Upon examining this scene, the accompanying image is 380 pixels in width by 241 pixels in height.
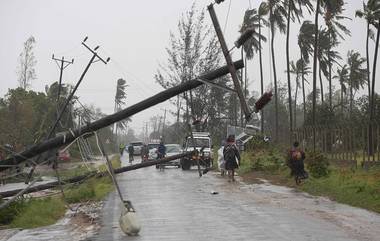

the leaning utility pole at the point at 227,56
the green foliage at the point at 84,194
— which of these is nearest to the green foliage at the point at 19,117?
the green foliage at the point at 84,194

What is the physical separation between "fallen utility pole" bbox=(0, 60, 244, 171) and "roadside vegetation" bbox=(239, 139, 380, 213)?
7.30 m

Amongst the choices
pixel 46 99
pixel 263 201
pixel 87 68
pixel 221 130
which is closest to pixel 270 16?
pixel 221 130

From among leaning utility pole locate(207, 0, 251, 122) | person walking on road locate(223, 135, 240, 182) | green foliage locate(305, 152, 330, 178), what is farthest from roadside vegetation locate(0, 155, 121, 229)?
green foliage locate(305, 152, 330, 178)

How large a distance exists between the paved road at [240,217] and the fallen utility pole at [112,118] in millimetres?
2106

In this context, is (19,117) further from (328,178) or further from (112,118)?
(112,118)

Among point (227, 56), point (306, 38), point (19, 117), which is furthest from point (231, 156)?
point (306, 38)

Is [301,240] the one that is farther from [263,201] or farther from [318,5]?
[318,5]

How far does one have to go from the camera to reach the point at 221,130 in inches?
2537

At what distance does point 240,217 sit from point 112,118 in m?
4.59

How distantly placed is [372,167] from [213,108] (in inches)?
1376

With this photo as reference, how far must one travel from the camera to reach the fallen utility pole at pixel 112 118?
1210 centimetres

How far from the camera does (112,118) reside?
41.9 feet

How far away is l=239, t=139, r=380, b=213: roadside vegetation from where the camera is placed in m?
19.1

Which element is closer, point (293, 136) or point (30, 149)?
point (30, 149)
